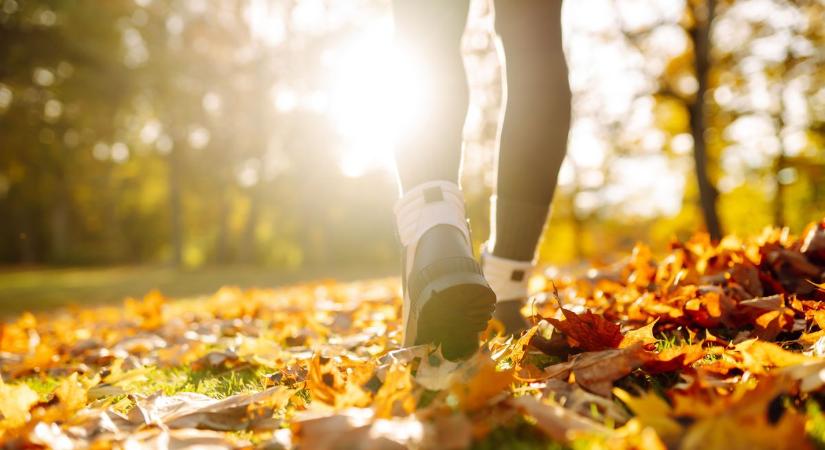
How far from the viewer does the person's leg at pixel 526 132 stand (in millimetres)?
1692

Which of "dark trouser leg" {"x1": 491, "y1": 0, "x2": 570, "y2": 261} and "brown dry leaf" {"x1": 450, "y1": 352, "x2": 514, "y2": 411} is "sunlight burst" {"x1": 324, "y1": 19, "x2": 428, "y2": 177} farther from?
"brown dry leaf" {"x1": 450, "y1": 352, "x2": 514, "y2": 411}

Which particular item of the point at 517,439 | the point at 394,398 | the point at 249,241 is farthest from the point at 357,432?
the point at 249,241

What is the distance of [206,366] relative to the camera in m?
1.97

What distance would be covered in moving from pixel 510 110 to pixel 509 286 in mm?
533

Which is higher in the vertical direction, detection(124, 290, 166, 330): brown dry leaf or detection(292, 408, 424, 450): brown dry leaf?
detection(292, 408, 424, 450): brown dry leaf

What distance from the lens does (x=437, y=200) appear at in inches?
60.2

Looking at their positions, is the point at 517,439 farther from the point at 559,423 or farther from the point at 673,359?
the point at 673,359

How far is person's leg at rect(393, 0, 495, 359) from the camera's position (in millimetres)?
1379

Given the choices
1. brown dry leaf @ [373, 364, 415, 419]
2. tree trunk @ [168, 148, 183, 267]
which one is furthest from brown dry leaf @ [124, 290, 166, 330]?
tree trunk @ [168, 148, 183, 267]

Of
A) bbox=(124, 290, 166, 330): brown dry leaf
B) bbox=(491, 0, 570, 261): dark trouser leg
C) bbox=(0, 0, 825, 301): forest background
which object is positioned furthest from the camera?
bbox=(0, 0, 825, 301): forest background

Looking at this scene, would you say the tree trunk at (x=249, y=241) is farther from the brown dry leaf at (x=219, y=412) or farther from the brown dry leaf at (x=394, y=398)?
the brown dry leaf at (x=394, y=398)

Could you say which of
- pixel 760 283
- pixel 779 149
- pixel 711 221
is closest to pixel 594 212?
pixel 779 149

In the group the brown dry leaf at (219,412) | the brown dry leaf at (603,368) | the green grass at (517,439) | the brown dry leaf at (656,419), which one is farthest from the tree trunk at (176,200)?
the brown dry leaf at (656,419)

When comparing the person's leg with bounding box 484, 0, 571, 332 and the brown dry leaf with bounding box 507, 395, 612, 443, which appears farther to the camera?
the person's leg with bounding box 484, 0, 571, 332
